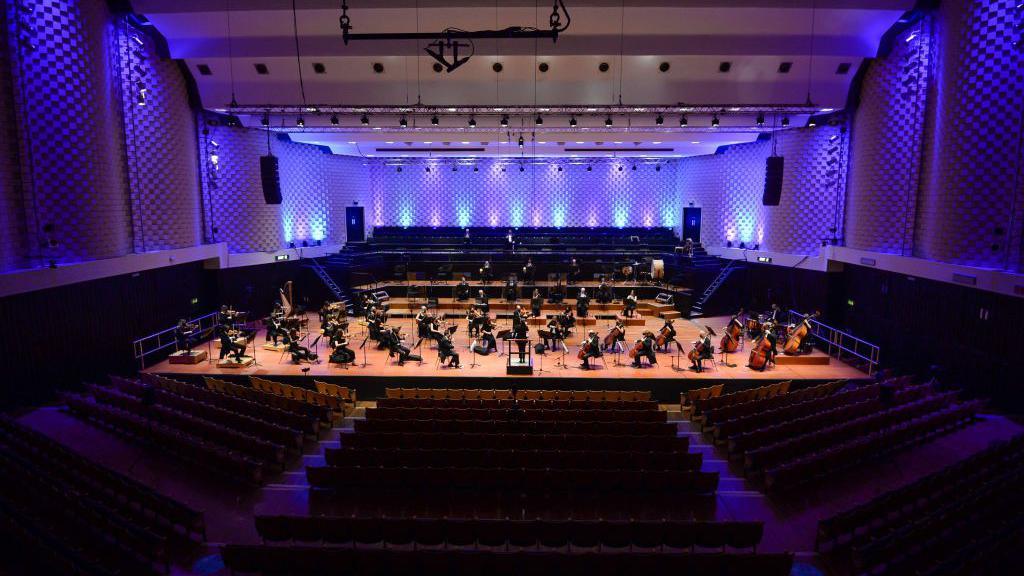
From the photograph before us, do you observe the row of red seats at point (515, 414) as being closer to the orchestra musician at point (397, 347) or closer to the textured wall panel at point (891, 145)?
the orchestra musician at point (397, 347)

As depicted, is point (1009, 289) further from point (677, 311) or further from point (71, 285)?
point (71, 285)

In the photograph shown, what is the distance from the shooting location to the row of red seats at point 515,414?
362 inches

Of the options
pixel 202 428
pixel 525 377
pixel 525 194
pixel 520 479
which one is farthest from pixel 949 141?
pixel 525 194

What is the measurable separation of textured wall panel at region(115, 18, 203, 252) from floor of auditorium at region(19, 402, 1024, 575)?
6.14 m

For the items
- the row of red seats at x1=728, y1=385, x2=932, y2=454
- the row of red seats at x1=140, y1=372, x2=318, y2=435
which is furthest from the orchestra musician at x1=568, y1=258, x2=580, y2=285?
the row of red seats at x1=140, y1=372, x2=318, y2=435

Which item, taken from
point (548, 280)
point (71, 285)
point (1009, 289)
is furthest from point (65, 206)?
point (1009, 289)

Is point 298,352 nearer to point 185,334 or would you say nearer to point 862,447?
point 185,334

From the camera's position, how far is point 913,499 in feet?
21.9

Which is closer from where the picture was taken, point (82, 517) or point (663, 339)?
point (82, 517)

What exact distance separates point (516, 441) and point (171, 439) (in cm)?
523

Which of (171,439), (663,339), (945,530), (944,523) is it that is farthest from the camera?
(663,339)

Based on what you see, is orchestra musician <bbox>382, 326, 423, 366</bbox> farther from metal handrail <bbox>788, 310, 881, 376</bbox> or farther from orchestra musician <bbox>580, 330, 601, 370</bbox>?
metal handrail <bbox>788, 310, 881, 376</bbox>

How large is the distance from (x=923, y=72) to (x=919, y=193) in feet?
8.87

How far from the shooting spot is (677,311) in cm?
1906
